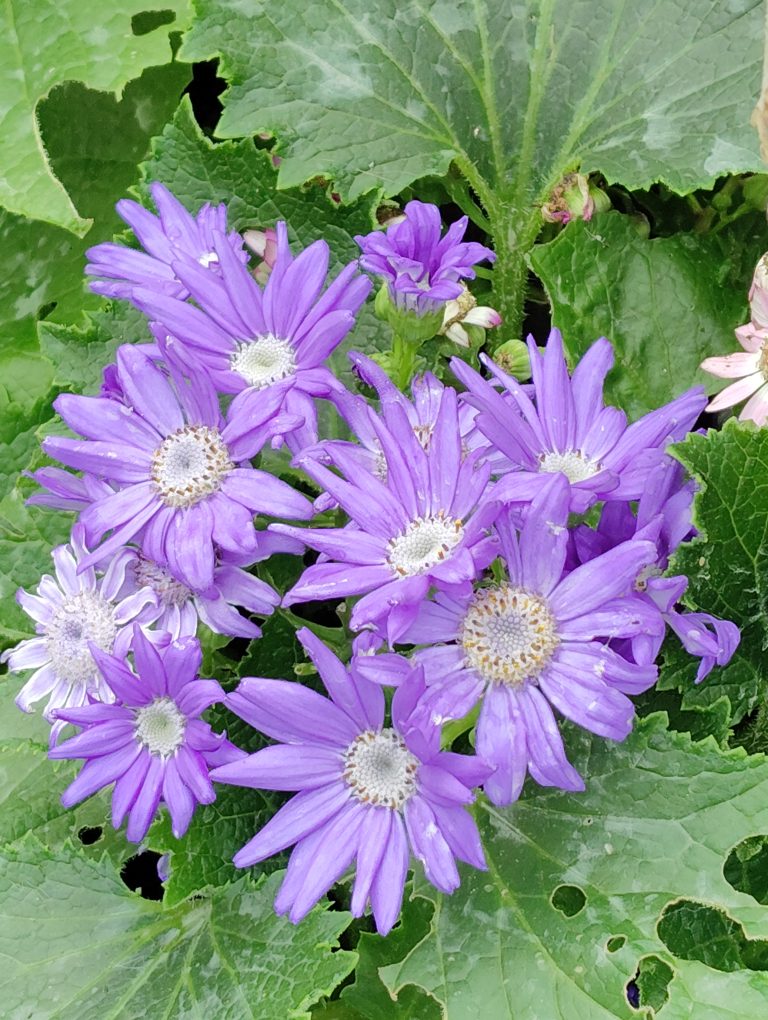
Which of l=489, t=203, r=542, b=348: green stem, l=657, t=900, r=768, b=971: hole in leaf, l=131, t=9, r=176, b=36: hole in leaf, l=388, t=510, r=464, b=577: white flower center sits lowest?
l=657, t=900, r=768, b=971: hole in leaf

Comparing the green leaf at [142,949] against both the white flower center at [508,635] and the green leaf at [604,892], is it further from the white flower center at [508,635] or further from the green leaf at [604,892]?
Result: the white flower center at [508,635]

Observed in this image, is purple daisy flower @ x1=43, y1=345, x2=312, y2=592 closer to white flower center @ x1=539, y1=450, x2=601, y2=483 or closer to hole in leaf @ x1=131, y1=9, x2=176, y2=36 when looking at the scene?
white flower center @ x1=539, y1=450, x2=601, y2=483

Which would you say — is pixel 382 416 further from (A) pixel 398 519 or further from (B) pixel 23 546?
(B) pixel 23 546

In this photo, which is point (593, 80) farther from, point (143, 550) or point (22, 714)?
point (22, 714)

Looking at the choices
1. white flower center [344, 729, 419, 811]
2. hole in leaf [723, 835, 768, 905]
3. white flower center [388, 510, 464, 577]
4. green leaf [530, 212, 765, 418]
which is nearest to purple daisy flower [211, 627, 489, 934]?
white flower center [344, 729, 419, 811]

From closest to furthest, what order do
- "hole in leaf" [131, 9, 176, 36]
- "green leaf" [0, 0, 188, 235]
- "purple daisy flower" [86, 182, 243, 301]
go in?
"purple daisy flower" [86, 182, 243, 301] < "green leaf" [0, 0, 188, 235] < "hole in leaf" [131, 9, 176, 36]

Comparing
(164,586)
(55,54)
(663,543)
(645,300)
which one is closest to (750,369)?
(645,300)

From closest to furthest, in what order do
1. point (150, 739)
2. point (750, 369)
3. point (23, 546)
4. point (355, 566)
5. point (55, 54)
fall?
point (355, 566) < point (150, 739) < point (750, 369) < point (23, 546) < point (55, 54)
